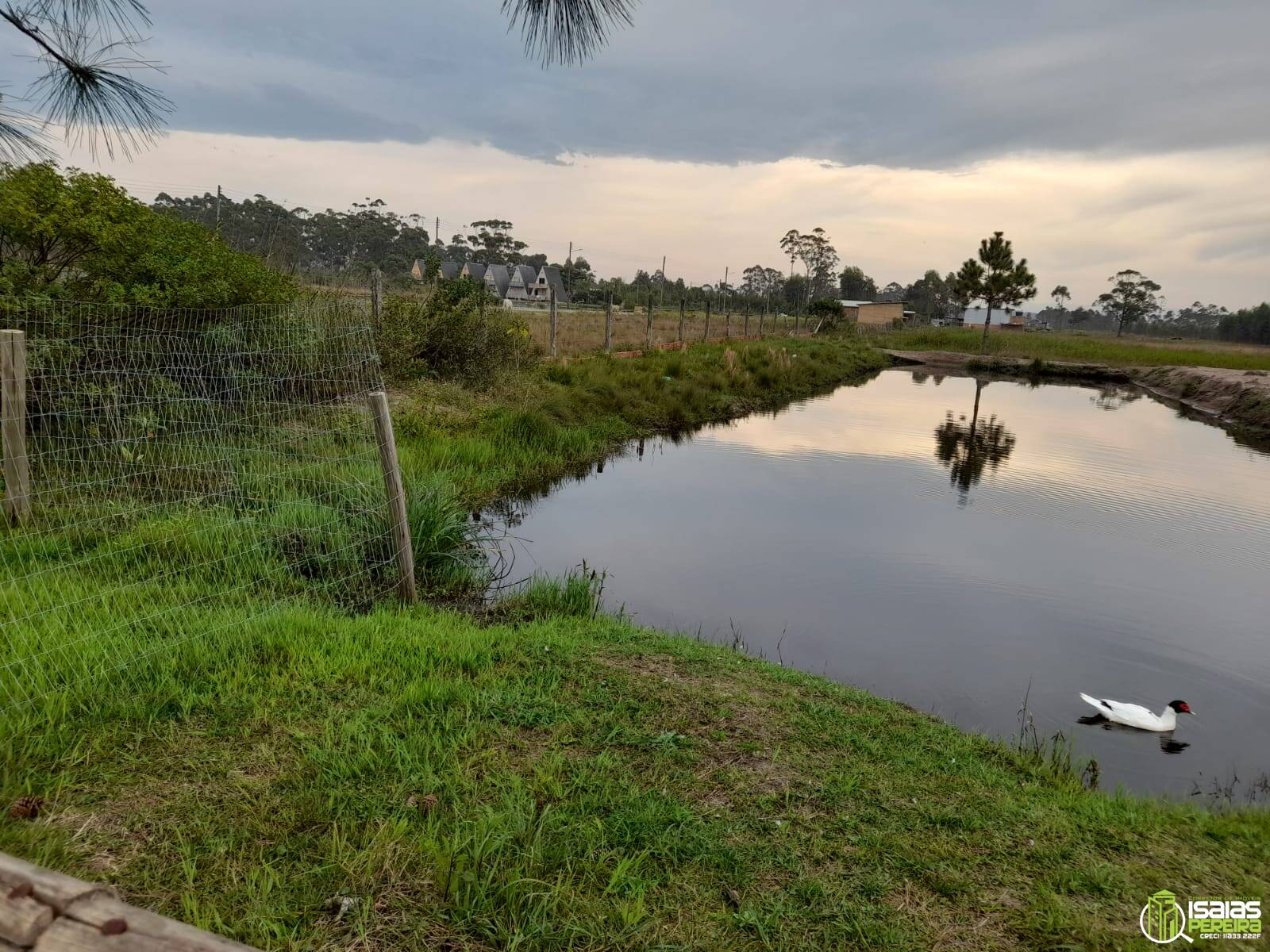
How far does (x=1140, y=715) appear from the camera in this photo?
4285 mm

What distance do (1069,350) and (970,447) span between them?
30.8m

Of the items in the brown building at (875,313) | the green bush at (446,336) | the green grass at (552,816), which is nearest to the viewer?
the green grass at (552,816)

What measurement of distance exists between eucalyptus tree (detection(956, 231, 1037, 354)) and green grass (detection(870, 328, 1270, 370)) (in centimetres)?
170

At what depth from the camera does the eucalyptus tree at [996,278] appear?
131 feet

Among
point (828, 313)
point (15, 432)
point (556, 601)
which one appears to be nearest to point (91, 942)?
point (556, 601)

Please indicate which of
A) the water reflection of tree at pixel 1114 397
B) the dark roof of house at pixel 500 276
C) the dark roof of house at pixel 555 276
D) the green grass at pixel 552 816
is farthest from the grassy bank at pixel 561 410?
the dark roof of house at pixel 555 276

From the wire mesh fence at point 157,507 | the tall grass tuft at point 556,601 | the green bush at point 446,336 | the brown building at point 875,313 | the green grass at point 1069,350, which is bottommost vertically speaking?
→ the tall grass tuft at point 556,601

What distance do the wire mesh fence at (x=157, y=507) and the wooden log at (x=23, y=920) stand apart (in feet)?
7.12

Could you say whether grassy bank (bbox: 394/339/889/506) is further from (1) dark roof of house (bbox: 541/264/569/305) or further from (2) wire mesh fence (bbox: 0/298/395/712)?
(1) dark roof of house (bbox: 541/264/569/305)

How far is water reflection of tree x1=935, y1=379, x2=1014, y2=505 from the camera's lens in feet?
36.3

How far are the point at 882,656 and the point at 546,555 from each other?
10.2 feet

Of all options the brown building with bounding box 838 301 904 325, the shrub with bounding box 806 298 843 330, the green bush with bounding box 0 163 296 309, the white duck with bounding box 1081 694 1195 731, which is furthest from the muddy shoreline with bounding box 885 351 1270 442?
the brown building with bounding box 838 301 904 325

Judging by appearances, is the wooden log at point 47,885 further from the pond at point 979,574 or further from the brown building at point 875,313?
the brown building at point 875,313

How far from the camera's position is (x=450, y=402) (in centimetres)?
A: 1030
